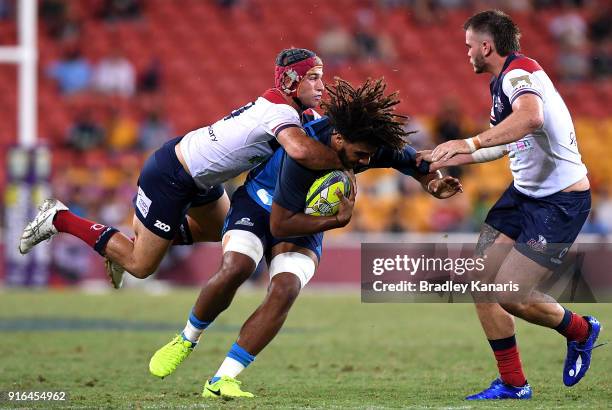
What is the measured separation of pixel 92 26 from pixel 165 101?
2618mm

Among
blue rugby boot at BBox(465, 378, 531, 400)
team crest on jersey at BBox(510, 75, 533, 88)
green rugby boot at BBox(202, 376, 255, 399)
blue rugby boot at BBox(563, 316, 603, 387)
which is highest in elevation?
team crest on jersey at BBox(510, 75, 533, 88)

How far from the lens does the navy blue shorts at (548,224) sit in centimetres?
679

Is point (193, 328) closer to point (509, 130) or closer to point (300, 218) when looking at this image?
point (300, 218)

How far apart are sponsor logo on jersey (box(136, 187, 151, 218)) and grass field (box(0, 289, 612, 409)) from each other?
1.23 m

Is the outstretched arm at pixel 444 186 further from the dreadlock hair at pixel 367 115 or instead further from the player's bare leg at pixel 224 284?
the player's bare leg at pixel 224 284

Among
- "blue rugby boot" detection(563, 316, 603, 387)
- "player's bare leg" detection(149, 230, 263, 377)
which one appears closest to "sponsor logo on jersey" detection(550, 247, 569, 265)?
"blue rugby boot" detection(563, 316, 603, 387)

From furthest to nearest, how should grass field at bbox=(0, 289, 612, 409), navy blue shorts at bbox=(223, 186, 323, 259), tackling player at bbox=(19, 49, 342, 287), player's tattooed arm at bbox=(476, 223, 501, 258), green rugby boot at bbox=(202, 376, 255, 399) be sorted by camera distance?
navy blue shorts at bbox=(223, 186, 323, 259)
tackling player at bbox=(19, 49, 342, 287)
player's tattooed arm at bbox=(476, 223, 501, 258)
grass field at bbox=(0, 289, 612, 409)
green rugby boot at bbox=(202, 376, 255, 399)

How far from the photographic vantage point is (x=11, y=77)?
21.7 m

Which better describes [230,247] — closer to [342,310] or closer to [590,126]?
[342,310]

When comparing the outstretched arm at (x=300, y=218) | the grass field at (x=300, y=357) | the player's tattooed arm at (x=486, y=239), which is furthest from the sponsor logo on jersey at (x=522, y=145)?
the grass field at (x=300, y=357)
